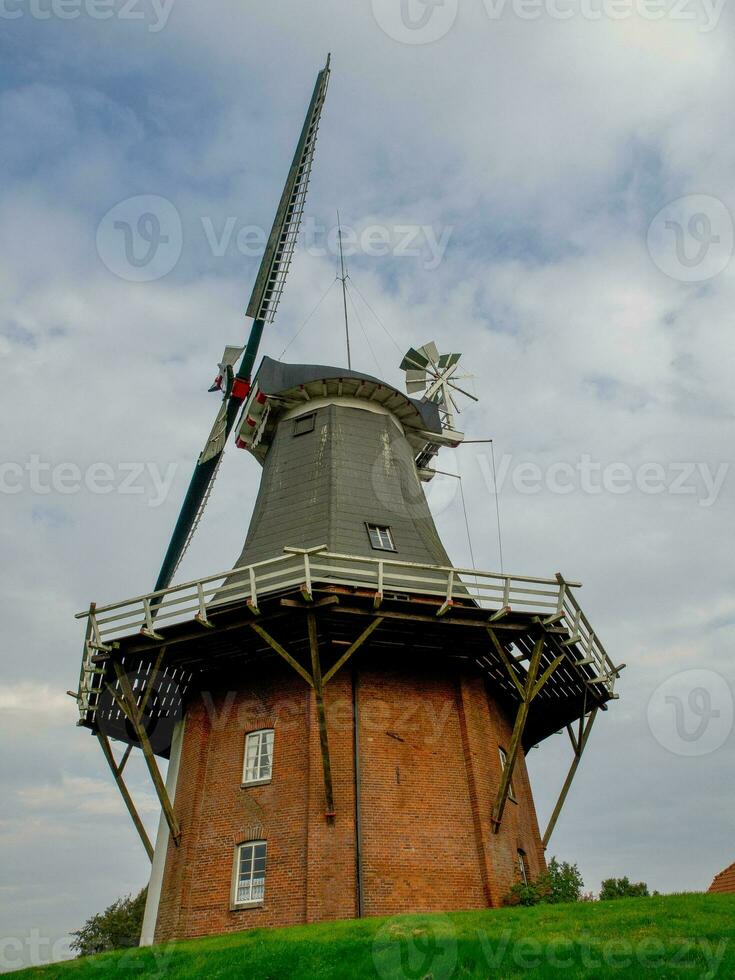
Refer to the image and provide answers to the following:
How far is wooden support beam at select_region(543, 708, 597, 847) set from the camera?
18094 millimetres

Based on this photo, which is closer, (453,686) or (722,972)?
(722,972)

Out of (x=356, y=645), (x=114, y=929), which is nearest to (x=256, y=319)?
(x=356, y=645)

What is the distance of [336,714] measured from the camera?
1602 centimetres

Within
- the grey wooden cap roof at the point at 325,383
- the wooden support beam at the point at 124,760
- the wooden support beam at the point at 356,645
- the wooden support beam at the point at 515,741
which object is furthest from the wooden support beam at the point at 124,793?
the grey wooden cap roof at the point at 325,383

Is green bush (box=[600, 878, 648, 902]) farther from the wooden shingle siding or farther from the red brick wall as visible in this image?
the wooden shingle siding

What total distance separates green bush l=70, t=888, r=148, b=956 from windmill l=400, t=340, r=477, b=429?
22627 millimetres

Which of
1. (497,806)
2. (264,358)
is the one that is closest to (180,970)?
(497,806)

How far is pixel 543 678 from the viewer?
53.9 ft

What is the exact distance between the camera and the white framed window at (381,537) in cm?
1809

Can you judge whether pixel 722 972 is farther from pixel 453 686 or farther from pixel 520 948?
pixel 453 686

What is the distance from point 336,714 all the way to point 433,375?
13.3 metres

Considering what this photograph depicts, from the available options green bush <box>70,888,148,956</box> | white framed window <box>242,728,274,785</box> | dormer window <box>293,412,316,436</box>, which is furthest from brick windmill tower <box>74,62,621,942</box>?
green bush <box>70,888,148,956</box>

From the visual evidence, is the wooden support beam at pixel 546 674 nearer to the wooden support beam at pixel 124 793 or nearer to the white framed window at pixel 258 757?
the white framed window at pixel 258 757

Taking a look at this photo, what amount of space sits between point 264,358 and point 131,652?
9.82 m
